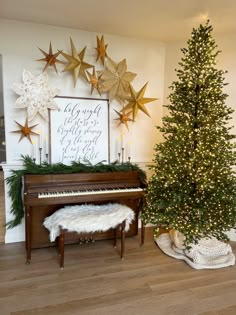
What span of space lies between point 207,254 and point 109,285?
1.11m

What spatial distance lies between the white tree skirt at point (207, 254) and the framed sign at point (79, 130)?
55.3 inches

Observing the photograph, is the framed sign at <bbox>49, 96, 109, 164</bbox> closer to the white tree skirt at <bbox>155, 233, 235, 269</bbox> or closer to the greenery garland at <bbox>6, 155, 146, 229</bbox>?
the greenery garland at <bbox>6, 155, 146, 229</bbox>

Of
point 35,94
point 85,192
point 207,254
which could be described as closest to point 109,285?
point 85,192

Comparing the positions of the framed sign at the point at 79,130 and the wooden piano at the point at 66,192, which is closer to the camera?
the wooden piano at the point at 66,192

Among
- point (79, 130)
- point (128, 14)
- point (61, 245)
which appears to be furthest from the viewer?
point (79, 130)

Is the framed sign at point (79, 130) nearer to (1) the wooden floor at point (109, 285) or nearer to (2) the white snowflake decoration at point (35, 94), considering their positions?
(2) the white snowflake decoration at point (35, 94)

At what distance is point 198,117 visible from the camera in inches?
93.1

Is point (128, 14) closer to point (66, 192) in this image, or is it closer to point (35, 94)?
point (35, 94)

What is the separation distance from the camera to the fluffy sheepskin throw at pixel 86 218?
7.54 ft

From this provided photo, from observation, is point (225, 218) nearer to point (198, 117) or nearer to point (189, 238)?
point (189, 238)

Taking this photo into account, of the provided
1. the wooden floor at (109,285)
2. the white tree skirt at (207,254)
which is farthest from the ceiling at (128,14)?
the wooden floor at (109,285)

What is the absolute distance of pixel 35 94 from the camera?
2699 millimetres

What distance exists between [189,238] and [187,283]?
397 millimetres

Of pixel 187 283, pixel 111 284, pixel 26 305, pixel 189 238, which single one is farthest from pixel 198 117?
pixel 26 305
